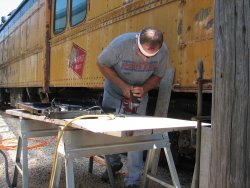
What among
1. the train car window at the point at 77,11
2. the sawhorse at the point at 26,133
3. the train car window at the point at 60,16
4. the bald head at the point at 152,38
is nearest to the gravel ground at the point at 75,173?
the sawhorse at the point at 26,133

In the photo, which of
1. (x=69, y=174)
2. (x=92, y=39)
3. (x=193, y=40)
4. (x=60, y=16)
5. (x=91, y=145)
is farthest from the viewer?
(x=60, y=16)

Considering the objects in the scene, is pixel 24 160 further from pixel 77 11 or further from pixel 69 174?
pixel 77 11

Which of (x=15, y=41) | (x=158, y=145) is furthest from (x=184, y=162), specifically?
(x=15, y=41)

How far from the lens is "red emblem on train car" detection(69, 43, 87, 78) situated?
5023 mm

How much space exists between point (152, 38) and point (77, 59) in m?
2.83

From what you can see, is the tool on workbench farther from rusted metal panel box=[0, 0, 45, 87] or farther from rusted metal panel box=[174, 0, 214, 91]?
rusted metal panel box=[0, 0, 45, 87]

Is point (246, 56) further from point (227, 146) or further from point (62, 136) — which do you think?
point (62, 136)

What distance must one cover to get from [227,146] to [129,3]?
2847 mm

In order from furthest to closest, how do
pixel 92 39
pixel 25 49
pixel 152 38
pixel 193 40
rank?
pixel 25 49 → pixel 92 39 → pixel 193 40 → pixel 152 38

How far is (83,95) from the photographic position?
6.07 metres

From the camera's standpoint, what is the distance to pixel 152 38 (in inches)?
103

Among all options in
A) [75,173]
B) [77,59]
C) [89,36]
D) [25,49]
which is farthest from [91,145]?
[25,49]

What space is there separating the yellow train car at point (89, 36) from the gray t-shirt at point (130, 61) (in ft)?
0.71

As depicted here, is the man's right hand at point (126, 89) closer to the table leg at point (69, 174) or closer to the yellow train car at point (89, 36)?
the yellow train car at point (89, 36)
